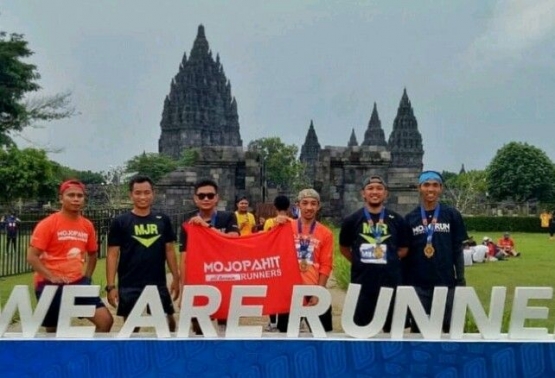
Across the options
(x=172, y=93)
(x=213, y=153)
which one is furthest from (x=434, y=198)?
(x=172, y=93)

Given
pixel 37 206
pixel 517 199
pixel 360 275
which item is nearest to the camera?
pixel 360 275

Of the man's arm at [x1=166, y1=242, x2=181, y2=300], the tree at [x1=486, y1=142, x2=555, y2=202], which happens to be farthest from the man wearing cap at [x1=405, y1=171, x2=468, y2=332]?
the tree at [x1=486, y1=142, x2=555, y2=202]

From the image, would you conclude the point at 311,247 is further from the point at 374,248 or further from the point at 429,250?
the point at 429,250

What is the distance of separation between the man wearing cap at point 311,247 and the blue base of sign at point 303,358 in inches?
34.0

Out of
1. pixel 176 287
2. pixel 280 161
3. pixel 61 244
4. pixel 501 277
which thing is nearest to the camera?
pixel 61 244

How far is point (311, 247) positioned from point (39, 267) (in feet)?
6.59

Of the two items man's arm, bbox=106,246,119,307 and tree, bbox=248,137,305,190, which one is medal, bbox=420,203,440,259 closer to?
man's arm, bbox=106,246,119,307

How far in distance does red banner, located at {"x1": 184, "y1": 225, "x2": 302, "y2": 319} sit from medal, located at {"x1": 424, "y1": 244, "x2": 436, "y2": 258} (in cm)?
96

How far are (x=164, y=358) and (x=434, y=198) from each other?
7.58 feet

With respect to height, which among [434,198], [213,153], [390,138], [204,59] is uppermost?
[204,59]

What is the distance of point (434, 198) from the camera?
5668 millimetres

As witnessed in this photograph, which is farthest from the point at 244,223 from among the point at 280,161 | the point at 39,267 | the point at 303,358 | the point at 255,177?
the point at 280,161

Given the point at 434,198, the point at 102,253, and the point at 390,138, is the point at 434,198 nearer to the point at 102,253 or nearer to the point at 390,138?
the point at 102,253

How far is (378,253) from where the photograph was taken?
5.50 meters
